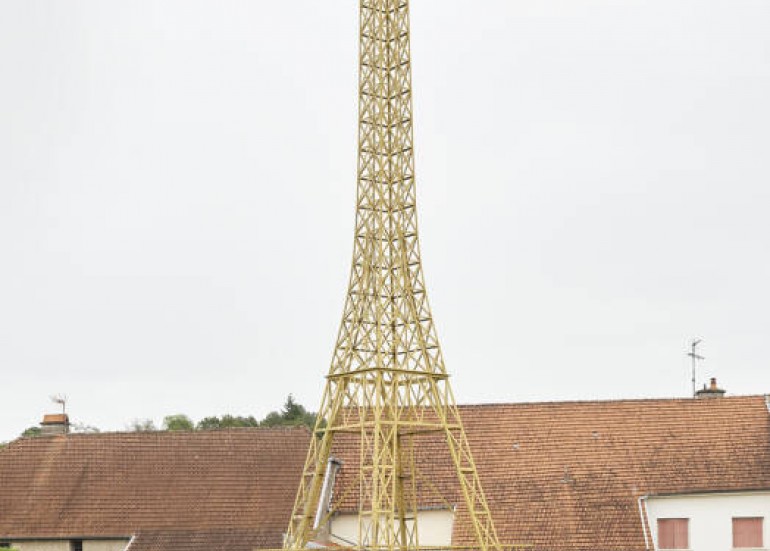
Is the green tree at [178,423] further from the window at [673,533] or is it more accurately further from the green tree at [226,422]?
the window at [673,533]

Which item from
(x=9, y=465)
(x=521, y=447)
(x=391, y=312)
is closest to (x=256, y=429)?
(x=9, y=465)

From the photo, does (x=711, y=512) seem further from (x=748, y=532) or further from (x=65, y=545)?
(x=65, y=545)

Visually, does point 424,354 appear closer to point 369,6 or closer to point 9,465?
point 369,6

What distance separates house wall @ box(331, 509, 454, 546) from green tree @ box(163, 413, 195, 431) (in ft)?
205

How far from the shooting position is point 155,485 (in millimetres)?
43562

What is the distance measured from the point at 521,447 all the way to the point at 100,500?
1499cm

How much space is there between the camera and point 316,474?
108 ft

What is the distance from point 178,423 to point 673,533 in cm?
7269

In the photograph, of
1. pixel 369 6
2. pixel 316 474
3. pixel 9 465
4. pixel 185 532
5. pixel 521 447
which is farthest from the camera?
pixel 9 465

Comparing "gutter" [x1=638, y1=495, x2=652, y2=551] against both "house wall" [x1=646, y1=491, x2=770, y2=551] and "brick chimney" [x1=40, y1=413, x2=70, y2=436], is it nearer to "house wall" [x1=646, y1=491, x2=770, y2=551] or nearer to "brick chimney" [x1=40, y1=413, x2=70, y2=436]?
"house wall" [x1=646, y1=491, x2=770, y2=551]

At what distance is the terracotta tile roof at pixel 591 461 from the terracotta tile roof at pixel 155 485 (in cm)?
442

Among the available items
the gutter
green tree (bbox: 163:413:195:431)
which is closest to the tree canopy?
green tree (bbox: 163:413:195:431)

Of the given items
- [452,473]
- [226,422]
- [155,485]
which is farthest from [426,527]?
[226,422]

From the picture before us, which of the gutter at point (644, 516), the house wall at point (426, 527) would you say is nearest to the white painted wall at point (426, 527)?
the house wall at point (426, 527)
